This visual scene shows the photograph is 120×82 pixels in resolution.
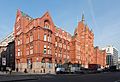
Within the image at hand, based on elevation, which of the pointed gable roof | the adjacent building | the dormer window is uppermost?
the pointed gable roof

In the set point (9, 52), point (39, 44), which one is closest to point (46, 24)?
point (39, 44)

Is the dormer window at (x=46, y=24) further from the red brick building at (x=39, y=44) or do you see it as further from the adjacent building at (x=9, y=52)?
the adjacent building at (x=9, y=52)

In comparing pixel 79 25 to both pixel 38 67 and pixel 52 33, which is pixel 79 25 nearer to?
pixel 52 33

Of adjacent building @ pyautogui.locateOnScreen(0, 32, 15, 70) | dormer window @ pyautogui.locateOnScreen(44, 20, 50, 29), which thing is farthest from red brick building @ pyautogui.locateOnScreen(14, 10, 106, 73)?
adjacent building @ pyautogui.locateOnScreen(0, 32, 15, 70)

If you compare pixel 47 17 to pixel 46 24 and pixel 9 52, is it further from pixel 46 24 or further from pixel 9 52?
pixel 9 52

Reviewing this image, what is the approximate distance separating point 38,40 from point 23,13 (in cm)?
1542

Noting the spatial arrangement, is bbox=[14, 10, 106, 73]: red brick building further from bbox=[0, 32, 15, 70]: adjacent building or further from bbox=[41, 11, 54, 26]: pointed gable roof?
bbox=[0, 32, 15, 70]: adjacent building

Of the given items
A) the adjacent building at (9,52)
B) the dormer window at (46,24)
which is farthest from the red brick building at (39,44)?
the adjacent building at (9,52)

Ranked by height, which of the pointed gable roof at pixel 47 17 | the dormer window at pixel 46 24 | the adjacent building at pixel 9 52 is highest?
the pointed gable roof at pixel 47 17

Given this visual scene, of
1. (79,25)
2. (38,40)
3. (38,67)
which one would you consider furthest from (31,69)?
(79,25)

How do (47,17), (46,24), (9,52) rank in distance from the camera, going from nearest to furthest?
1. (47,17)
2. (46,24)
3. (9,52)

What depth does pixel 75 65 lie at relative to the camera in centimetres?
10119

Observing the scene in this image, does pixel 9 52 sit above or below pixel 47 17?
below

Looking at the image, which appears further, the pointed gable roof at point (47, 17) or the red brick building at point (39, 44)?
the pointed gable roof at point (47, 17)
